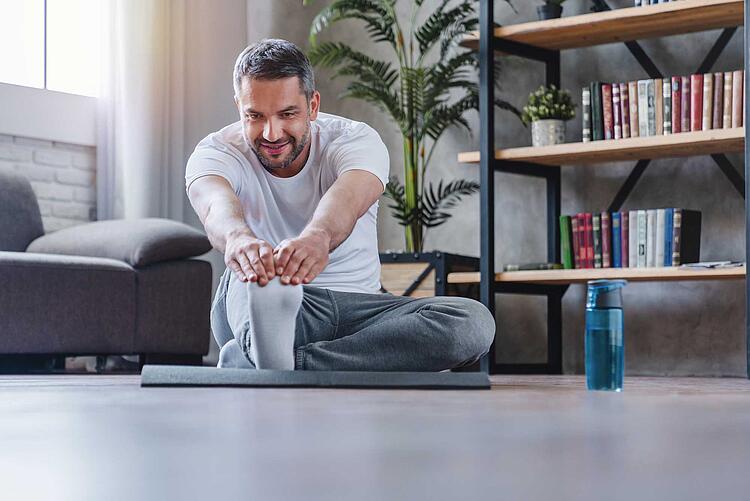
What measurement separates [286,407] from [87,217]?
12.5ft

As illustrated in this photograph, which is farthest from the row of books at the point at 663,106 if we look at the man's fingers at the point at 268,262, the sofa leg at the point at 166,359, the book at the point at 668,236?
the man's fingers at the point at 268,262

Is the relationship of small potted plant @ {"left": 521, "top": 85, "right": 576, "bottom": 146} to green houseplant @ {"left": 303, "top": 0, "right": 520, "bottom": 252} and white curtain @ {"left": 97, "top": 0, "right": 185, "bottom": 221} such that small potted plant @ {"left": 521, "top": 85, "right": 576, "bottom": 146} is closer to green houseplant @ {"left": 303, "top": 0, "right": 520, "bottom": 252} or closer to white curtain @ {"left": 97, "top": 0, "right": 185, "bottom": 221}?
green houseplant @ {"left": 303, "top": 0, "right": 520, "bottom": 252}

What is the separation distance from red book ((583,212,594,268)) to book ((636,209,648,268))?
0.61 ft

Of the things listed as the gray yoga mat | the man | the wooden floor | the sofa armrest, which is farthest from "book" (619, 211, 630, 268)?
the wooden floor

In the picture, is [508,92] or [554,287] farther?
[508,92]

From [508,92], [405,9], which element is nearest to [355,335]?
[508,92]

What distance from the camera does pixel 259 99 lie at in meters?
2.16

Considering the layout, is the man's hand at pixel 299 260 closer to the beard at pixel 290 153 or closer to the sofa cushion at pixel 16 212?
the beard at pixel 290 153

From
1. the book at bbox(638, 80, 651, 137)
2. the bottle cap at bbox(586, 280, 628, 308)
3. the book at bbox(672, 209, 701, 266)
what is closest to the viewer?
the bottle cap at bbox(586, 280, 628, 308)

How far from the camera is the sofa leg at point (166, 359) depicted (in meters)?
4.02

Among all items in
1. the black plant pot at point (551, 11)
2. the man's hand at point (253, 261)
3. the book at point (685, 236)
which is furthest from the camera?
the black plant pot at point (551, 11)

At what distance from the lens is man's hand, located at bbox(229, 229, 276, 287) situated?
1.75 meters

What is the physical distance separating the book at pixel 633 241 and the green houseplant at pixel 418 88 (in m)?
0.71

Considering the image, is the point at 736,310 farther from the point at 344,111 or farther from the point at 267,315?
the point at 267,315
